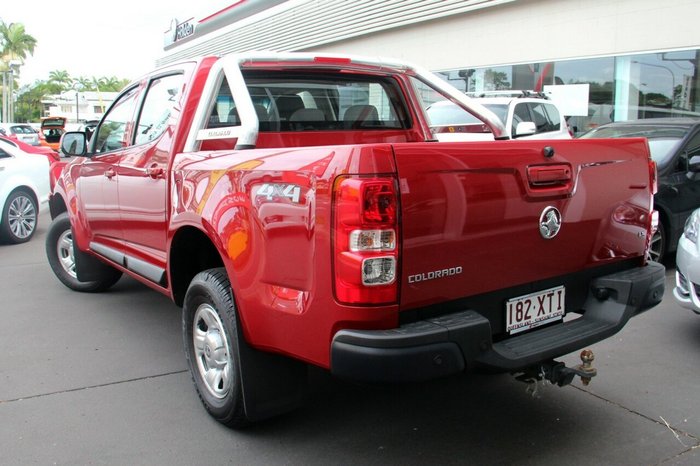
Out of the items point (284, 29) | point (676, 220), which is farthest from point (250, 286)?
point (284, 29)

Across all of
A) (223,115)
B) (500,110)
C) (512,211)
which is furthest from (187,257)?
(500,110)

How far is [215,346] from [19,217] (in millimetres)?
7281

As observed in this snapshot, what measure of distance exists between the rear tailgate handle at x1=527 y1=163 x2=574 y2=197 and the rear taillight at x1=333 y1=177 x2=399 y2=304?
0.81 metres

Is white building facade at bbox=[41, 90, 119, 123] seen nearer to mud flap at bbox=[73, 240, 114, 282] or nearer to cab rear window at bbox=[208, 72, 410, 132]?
mud flap at bbox=[73, 240, 114, 282]

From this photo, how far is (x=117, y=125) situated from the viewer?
528cm

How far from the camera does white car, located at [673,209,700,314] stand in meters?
4.63

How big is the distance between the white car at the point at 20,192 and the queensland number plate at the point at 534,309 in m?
8.29

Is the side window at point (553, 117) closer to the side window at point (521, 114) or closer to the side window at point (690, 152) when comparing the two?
the side window at point (521, 114)

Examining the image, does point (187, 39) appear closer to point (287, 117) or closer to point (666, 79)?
point (666, 79)

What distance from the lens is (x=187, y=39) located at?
35.0 meters

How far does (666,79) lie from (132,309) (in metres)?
11.5

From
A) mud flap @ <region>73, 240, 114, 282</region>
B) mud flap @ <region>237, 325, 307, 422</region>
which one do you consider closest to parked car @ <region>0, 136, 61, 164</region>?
mud flap @ <region>73, 240, 114, 282</region>

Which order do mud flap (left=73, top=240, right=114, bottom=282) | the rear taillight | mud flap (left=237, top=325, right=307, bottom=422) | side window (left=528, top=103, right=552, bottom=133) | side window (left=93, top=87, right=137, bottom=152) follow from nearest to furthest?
the rear taillight
mud flap (left=237, top=325, right=307, bottom=422)
side window (left=93, top=87, right=137, bottom=152)
mud flap (left=73, top=240, right=114, bottom=282)
side window (left=528, top=103, right=552, bottom=133)

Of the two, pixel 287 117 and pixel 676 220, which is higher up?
pixel 287 117
